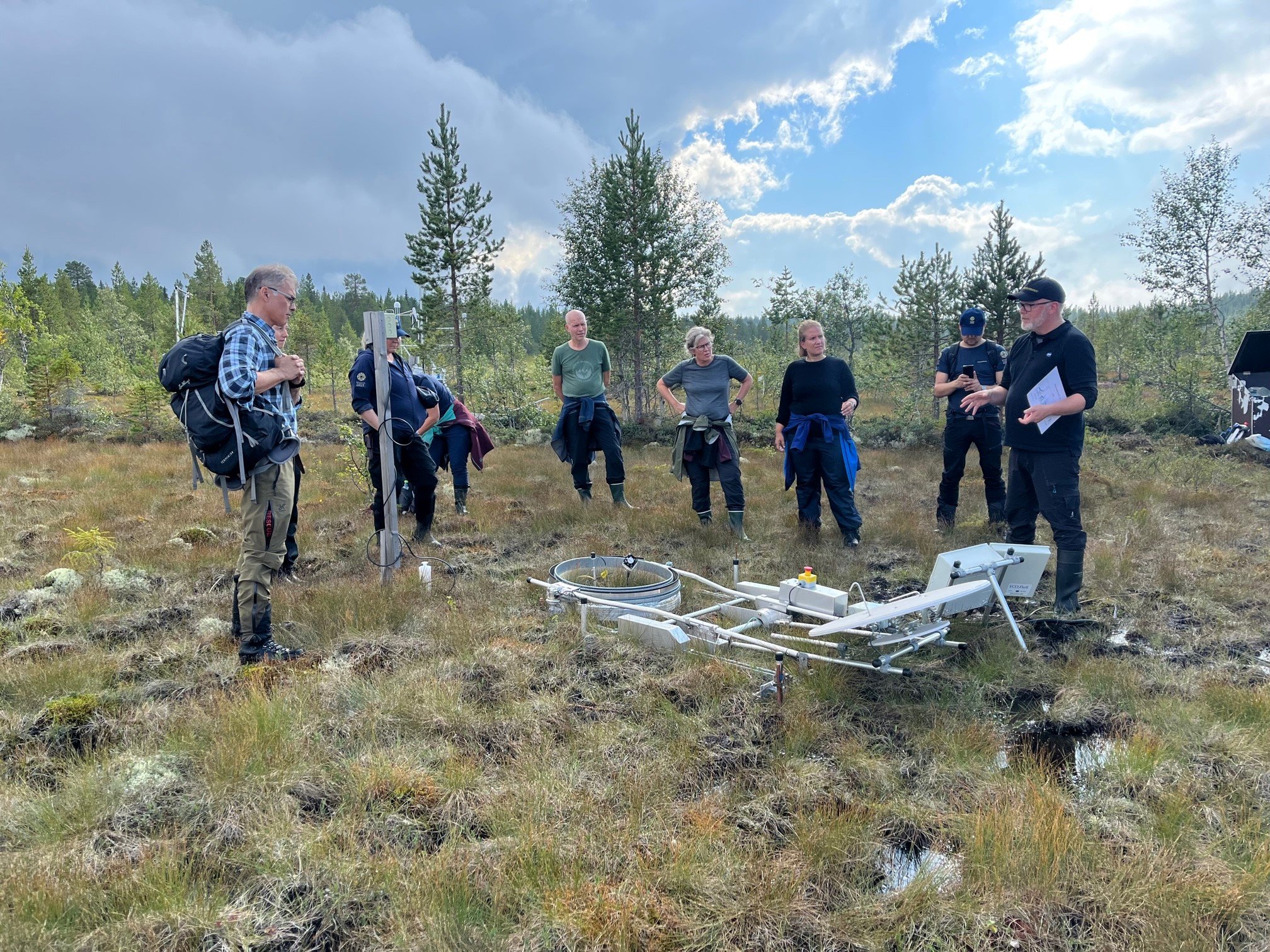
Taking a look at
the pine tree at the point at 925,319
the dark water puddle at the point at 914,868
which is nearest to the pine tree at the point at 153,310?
the pine tree at the point at 925,319

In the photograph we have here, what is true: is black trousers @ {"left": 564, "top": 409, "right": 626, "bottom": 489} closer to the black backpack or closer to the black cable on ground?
the black cable on ground

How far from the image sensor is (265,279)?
Result: 385 centimetres

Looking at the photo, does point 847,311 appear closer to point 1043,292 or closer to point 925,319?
point 925,319

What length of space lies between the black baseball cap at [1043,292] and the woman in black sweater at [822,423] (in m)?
1.93

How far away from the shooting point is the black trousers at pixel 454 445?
8.23 m

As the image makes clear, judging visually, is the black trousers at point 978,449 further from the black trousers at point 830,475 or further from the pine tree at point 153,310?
the pine tree at point 153,310

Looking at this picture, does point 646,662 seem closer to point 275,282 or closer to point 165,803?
point 165,803

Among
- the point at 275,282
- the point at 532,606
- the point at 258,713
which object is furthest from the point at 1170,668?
the point at 275,282

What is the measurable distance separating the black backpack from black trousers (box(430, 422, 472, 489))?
172 inches

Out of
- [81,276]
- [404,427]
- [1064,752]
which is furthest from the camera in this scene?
[81,276]

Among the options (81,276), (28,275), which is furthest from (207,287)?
(81,276)

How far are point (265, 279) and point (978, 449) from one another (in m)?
6.58

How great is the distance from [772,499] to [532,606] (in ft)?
15.9

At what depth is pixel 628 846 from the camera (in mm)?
2438
